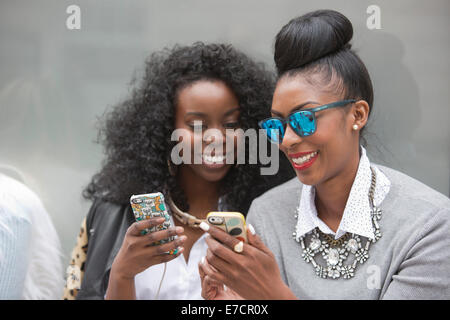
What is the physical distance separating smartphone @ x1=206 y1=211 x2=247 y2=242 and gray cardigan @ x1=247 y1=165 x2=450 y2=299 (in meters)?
0.29

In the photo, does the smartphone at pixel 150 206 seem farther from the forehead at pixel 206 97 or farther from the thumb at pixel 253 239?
the forehead at pixel 206 97

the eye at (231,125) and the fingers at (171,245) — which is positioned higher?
the eye at (231,125)

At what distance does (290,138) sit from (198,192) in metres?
0.57

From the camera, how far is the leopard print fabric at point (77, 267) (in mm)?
1834

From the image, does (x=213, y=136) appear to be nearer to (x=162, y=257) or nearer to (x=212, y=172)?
(x=212, y=172)

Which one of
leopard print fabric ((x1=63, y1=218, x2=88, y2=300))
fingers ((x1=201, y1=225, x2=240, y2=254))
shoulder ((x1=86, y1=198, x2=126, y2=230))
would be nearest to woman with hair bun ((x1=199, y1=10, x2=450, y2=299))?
fingers ((x1=201, y1=225, x2=240, y2=254))

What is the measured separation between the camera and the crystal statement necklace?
4.54 ft

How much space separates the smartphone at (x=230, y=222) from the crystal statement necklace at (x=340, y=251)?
29 centimetres

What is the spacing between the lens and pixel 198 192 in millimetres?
1817

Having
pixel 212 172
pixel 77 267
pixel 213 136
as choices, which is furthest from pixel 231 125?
pixel 77 267

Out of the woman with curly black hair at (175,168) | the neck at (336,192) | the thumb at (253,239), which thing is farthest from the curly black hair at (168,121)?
the thumb at (253,239)

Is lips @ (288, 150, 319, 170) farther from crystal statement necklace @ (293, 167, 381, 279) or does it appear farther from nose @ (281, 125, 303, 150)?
crystal statement necklace @ (293, 167, 381, 279)

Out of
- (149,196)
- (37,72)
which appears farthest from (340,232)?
(37,72)

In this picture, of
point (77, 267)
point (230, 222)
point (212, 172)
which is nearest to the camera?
point (230, 222)
